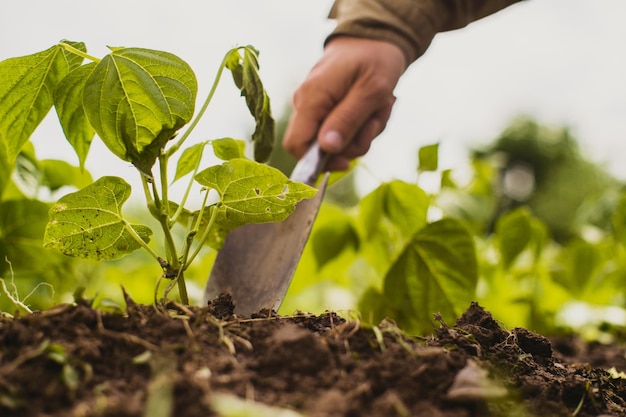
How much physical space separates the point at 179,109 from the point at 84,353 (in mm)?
322

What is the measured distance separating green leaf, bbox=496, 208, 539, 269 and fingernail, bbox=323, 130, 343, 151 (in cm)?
54

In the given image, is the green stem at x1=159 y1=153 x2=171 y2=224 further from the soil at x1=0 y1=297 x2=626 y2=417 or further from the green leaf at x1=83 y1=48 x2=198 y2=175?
the soil at x1=0 y1=297 x2=626 y2=417

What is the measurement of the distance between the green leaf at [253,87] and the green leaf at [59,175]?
1.69ft

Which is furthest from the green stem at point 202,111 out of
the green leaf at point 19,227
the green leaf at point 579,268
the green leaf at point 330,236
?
the green leaf at point 579,268

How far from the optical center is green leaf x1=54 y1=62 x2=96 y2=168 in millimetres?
749

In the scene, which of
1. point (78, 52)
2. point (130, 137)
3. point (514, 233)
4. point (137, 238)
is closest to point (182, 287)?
point (137, 238)

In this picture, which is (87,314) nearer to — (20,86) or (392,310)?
(20,86)

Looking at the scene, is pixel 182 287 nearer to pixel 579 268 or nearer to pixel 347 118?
pixel 347 118

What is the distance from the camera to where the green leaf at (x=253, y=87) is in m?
0.77

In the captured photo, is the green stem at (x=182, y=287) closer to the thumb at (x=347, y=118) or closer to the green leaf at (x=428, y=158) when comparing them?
the thumb at (x=347, y=118)

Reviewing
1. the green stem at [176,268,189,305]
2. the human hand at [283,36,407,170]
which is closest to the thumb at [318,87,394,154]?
the human hand at [283,36,407,170]

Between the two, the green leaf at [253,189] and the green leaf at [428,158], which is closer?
the green leaf at [253,189]

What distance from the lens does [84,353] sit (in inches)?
18.6

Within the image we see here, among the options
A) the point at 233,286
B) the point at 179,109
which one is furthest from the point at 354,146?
the point at 179,109
